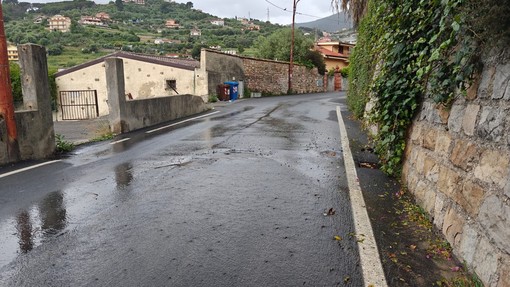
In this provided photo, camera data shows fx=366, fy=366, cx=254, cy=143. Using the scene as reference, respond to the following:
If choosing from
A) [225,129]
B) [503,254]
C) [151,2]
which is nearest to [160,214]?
[503,254]

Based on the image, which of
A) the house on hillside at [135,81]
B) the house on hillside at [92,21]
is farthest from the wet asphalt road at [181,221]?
the house on hillside at [92,21]

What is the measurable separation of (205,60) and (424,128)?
22781mm

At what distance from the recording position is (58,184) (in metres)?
5.75

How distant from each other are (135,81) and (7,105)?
69.7 ft

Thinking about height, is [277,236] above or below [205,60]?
below

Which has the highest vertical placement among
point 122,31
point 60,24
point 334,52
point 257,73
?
point 60,24

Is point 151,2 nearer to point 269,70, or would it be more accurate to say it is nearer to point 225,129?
point 269,70

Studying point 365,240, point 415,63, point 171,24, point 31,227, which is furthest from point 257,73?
point 171,24

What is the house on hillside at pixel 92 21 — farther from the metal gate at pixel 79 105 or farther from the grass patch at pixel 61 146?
the grass patch at pixel 61 146

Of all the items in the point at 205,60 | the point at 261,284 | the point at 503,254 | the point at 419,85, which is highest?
the point at 205,60

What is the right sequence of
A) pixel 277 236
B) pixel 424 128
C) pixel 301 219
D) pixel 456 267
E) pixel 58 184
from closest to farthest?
pixel 456 267 < pixel 277 236 < pixel 301 219 < pixel 424 128 < pixel 58 184

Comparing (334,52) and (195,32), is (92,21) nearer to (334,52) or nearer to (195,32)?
(195,32)

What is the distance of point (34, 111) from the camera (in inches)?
311

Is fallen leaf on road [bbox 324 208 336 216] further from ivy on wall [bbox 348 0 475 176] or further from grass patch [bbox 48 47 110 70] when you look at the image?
grass patch [bbox 48 47 110 70]
